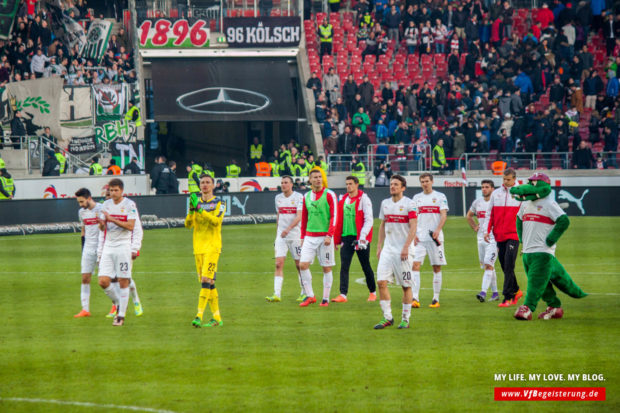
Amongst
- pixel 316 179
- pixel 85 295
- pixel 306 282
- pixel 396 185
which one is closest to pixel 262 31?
pixel 316 179

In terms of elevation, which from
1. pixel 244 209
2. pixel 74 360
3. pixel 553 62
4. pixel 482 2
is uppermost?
pixel 482 2

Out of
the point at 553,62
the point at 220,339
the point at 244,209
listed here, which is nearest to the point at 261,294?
the point at 220,339

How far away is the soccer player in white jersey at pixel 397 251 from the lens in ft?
40.0

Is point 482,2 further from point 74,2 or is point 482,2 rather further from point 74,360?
point 74,360

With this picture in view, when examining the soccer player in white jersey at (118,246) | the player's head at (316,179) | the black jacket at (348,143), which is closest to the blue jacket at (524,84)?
the black jacket at (348,143)

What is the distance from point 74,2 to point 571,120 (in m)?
23.5

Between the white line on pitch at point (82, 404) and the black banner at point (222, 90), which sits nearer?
the white line on pitch at point (82, 404)

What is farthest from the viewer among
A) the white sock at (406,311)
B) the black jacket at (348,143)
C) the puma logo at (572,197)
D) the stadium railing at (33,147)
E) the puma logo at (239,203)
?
the black jacket at (348,143)

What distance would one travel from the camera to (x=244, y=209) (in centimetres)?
3438

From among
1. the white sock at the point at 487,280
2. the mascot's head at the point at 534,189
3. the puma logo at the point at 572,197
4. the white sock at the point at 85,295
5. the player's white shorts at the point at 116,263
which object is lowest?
the puma logo at the point at 572,197

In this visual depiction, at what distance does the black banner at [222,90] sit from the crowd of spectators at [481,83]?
1806 mm

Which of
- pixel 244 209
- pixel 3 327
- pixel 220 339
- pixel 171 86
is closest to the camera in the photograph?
pixel 220 339

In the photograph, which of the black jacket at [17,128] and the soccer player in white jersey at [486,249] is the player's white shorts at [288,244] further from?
the black jacket at [17,128]

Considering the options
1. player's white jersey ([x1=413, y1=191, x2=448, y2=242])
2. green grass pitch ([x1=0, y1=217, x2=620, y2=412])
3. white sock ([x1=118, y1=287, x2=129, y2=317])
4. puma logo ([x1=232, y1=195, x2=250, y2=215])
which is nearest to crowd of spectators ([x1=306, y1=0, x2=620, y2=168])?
puma logo ([x1=232, y1=195, x2=250, y2=215])
